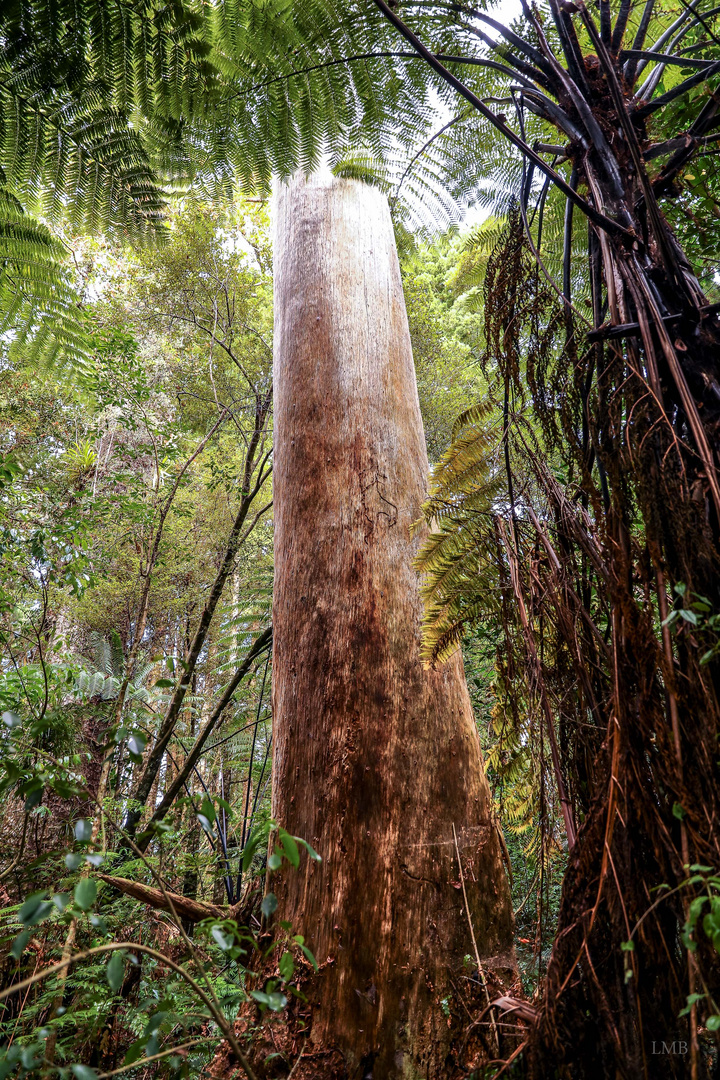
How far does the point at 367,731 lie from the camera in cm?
179

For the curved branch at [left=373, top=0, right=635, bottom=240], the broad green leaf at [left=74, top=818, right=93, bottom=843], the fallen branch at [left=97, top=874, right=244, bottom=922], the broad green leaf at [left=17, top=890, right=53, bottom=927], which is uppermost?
the curved branch at [left=373, top=0, right=635, bottom=240]

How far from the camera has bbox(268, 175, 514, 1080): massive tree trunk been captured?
150cm

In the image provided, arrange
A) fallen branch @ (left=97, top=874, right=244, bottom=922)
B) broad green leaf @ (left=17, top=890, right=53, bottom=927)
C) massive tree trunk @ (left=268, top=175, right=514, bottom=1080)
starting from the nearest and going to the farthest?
broad green leaf @ (left=17, top=890, right=53, bottom=927) → massive tree trunk @ (left=268, top=175, right=514, bottom=1080) → fallen branch @ (left=97, top=874, right=244, bottom=922)

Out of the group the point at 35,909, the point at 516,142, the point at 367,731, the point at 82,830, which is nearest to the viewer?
the point at 35,909

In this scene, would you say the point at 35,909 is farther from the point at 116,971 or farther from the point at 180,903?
the point at 180,903

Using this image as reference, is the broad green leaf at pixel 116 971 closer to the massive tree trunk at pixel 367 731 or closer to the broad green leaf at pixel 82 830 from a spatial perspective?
the broad green leaf at pixel 82 830

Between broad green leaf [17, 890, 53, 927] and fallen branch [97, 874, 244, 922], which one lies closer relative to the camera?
broad green leaf [17, 890, 53, 927]

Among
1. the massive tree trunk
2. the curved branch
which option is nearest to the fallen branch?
the massive tree trunk

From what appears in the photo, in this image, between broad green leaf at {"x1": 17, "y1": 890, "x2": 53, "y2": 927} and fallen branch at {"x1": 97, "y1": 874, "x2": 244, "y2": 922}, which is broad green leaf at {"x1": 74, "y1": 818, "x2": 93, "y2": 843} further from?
fallen branch at {"x1": 97, "y1": 874, "x2": 244, "y2": 922}

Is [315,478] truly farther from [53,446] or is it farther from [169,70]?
[53,446]

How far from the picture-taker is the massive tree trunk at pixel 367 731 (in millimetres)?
1496

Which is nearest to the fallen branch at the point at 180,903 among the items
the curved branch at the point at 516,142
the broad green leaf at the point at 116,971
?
the broad green leaf at the point at 116,971

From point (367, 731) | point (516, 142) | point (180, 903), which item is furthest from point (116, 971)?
point (516, 142)

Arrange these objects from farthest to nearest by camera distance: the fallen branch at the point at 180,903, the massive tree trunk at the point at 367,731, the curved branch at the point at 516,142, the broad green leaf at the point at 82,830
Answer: the fallen branch at the point at 180,903 < the massive tree trunk at the point at 367,731 < the curved branch at the point at 516,142 < the broad green leaf at the point at 82,830
